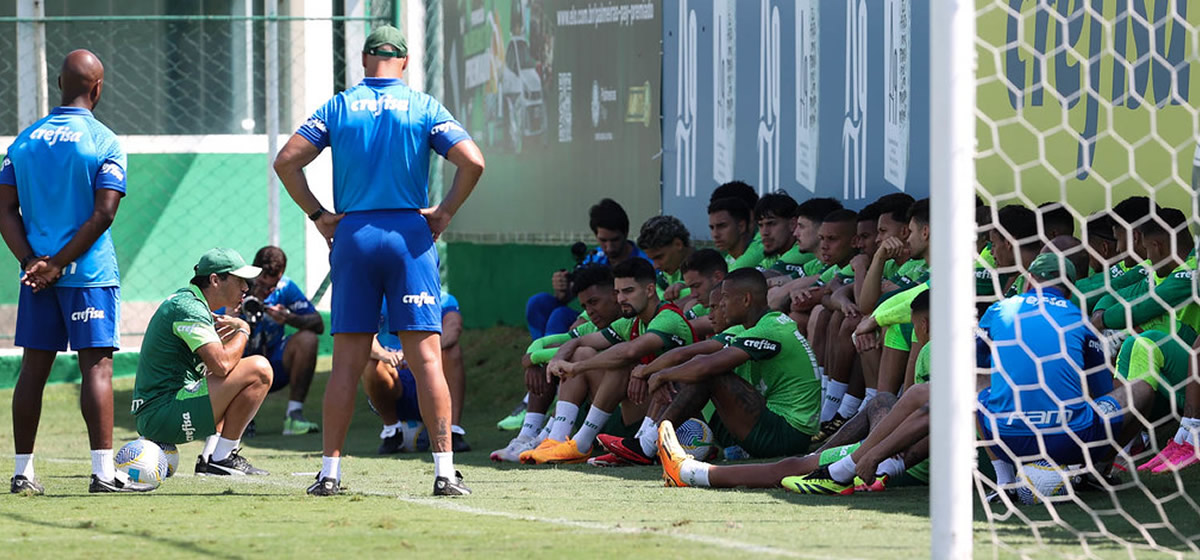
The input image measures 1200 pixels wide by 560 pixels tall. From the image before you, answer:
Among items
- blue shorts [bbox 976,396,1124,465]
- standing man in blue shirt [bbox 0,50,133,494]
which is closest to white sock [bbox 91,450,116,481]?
standing man in blue shirt [bbox 0,50,133,494]

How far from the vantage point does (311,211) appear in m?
7.25

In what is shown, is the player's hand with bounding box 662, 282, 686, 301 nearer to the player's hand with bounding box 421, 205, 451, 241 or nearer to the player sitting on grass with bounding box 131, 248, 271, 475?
the player sitting on grass with bounding box 131, 248, 271, 475

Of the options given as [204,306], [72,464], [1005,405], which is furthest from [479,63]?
[1005,405]

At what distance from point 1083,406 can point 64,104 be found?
4463 mm

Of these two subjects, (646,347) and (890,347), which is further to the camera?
(646,347)

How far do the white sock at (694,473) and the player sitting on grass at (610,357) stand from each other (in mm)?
1574

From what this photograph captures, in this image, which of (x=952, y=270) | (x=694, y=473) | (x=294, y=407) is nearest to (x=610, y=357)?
(x=694, y=473)

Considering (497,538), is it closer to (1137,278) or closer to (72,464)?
(1137,278)

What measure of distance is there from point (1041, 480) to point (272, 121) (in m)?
Answer: 9.96

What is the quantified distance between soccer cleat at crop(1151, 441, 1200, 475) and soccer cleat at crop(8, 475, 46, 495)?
476 centimetres

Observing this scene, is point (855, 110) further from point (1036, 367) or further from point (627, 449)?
point (1036, 367)

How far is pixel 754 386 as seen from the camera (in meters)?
8.95

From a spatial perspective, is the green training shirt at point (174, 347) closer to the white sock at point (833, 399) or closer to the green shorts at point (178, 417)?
the green shorts at point (178, 417)

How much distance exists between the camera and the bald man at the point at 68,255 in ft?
24.5
